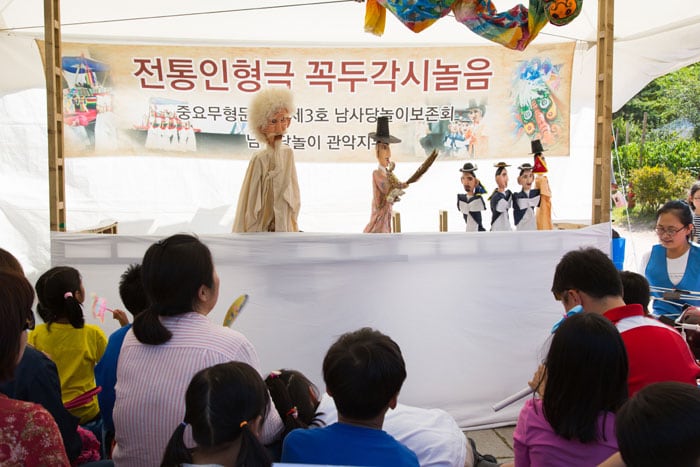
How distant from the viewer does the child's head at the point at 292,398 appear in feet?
5.34

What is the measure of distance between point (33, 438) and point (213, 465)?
0.32 meters

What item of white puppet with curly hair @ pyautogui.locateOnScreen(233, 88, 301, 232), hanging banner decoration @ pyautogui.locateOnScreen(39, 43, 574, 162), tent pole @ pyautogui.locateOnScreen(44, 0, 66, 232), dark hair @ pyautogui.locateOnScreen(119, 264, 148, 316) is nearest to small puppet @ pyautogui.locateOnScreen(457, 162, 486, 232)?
hanging banner decoration @ pyautogui.locateOnScreen(39, 43, 574, 162)

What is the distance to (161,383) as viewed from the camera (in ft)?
5.12

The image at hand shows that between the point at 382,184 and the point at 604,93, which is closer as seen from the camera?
the point at 604,93

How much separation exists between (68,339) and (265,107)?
81.2 inches

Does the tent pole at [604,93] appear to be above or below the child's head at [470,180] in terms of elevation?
above

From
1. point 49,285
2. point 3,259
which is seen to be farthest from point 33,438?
point 49,285

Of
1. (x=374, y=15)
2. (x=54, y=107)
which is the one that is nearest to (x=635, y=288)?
(x=374, y=15)

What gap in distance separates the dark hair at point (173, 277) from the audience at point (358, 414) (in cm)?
43

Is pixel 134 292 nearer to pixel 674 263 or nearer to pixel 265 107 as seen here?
pixel 265 107

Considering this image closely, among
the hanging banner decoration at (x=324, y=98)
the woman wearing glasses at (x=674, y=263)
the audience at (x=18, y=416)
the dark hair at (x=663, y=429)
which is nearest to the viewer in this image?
the dark hair at (x=663, y=429)

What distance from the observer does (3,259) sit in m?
1.87

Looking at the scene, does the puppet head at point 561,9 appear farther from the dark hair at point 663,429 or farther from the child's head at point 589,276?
the dark hair at point 663,429

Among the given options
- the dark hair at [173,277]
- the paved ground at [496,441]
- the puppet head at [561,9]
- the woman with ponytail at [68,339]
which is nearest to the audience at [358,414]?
the dark hair at [173,277]
